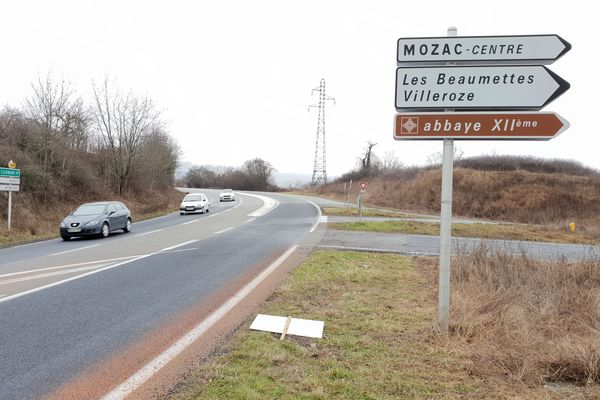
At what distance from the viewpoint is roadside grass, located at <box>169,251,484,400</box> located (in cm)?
369

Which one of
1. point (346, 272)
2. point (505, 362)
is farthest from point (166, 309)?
point (505, 362)

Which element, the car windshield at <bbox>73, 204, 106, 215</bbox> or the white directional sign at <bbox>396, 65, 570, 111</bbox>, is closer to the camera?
the white directional sign at <bbox>396, 65, 570, 111</bbox>

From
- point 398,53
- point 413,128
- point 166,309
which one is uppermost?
point 398,53

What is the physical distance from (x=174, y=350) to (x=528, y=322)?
14.1ft

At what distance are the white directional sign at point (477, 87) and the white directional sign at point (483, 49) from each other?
4.3 inches

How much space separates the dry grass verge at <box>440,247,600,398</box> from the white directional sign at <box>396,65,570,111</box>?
255 centimetres

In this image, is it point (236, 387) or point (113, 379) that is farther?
point (113, 379)

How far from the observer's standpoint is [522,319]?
18.3 feet

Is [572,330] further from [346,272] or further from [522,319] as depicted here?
[346,272]

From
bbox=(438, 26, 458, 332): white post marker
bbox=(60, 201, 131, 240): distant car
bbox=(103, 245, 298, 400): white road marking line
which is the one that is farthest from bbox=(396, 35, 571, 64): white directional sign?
bbox=(60, 201, 131, 240): distant car

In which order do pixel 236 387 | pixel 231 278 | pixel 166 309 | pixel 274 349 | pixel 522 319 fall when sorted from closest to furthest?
pixel 236 387 < pixel 274 349 < pixel 522 319 < pixel 166 309 < pixel 231 278

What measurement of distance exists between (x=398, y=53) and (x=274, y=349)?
3674mm

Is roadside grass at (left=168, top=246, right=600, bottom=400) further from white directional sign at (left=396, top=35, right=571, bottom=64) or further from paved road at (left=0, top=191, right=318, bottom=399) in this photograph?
white directional sign at (left=396, top=35, right=571, bottom=64)

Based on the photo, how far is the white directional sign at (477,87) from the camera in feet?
16.0
